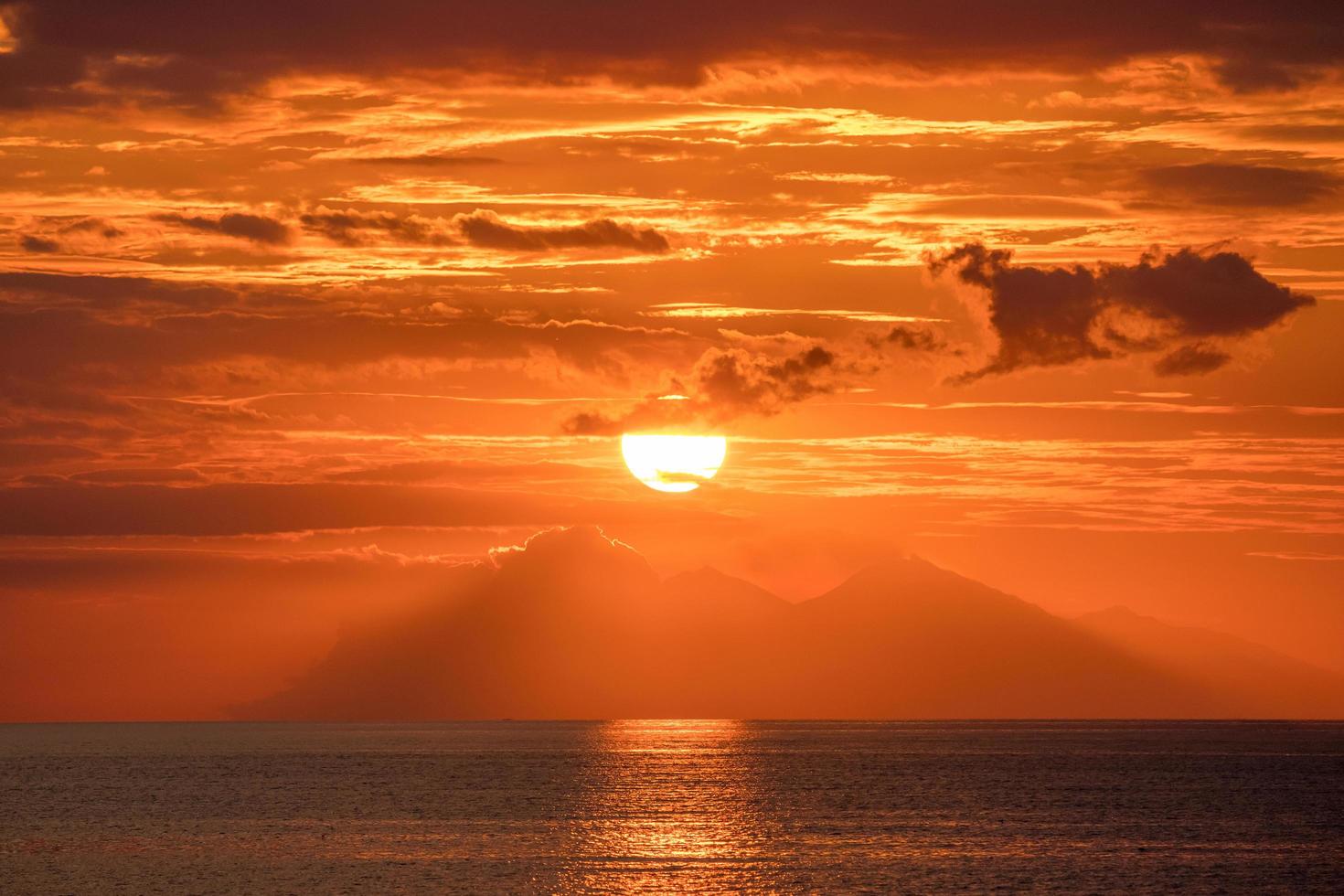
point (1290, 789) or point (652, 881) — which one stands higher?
point (1290, 789)

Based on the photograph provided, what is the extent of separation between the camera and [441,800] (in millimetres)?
174750

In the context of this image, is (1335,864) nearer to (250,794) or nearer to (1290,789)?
(1290,789)

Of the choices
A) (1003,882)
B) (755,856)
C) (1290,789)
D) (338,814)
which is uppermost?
(1290,789)

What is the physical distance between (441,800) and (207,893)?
256ft

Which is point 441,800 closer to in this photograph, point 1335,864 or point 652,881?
point 652,881

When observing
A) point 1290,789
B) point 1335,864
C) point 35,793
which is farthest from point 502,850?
point 1290,789

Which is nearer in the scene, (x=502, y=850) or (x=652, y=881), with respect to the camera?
(x=652, y=881)

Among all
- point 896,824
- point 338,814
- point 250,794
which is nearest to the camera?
point 896,824

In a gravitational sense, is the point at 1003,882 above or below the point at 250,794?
below

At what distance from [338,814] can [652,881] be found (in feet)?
206

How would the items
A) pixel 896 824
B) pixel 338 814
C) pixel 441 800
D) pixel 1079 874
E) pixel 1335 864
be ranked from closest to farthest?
pixel 1079 874, pixel 1335 864, pixel 896 824, pixel 338 814, pixel 441 800

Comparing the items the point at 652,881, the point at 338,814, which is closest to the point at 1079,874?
the point at 652,881

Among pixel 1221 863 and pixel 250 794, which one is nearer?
pixel 1221 863

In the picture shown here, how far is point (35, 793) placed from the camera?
650 feet
